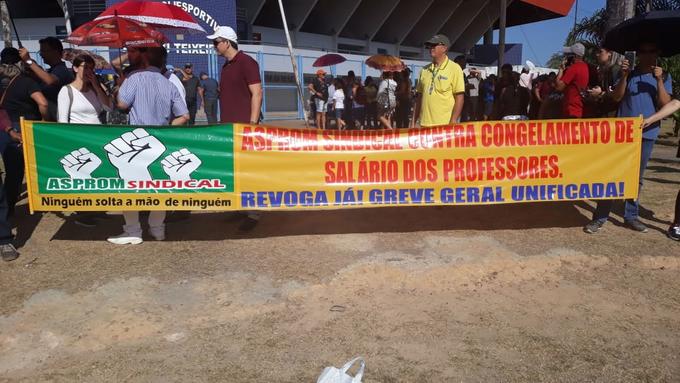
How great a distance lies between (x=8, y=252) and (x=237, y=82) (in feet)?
8.59

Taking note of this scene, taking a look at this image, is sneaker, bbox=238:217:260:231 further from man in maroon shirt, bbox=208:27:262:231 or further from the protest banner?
man in maroon shirt, bbox=208:27:262:231

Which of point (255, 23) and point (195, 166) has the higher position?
point (255, 23)

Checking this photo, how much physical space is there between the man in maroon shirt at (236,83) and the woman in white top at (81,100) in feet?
4.27

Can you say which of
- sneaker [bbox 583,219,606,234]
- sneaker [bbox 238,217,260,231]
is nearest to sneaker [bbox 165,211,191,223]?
sneaker [bbox 238,217,260,231]

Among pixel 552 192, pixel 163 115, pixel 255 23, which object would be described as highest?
pixel 255 23

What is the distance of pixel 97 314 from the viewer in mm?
3506

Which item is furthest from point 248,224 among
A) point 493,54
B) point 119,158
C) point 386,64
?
point 493,54

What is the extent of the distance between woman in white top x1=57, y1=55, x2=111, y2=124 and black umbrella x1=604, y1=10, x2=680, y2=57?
5.47 metres

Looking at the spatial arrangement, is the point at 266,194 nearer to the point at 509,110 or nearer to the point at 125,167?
the point at 125,167

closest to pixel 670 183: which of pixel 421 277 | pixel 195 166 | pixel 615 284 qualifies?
pixel 615 284

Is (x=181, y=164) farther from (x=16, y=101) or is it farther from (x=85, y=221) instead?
(x=16, y=101)

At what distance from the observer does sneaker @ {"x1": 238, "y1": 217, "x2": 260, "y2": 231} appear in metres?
5.29

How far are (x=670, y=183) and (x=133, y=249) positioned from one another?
7810mm

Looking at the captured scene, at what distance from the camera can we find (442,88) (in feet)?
18.0
